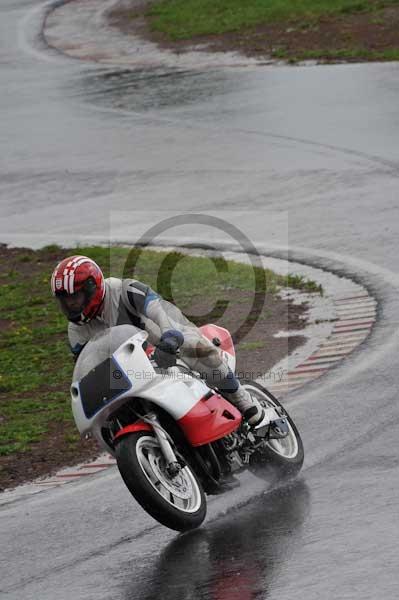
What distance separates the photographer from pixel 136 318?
27.4 feet

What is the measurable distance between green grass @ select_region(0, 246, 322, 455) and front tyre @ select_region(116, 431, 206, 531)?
2.87 m

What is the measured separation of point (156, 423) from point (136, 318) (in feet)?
2.86

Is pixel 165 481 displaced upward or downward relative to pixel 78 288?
downward

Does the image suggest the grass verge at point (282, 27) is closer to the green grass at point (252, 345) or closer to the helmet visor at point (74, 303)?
the green grass at point (252, 345)

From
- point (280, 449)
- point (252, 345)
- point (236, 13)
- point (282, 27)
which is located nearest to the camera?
point (280, 449)

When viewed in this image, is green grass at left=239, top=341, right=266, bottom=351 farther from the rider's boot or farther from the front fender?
the front fender

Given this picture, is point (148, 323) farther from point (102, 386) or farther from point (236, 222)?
point (236, 222)

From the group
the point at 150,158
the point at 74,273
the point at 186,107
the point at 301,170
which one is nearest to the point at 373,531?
the point at 74,273

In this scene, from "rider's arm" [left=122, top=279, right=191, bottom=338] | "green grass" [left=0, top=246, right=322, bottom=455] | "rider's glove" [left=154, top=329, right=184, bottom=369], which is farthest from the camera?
"green grass" [left=0, top=246, right=322, bottom=455]

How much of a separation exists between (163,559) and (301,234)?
937 centimetres

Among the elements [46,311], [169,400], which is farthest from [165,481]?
[46,311]

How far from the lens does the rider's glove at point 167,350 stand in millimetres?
7812

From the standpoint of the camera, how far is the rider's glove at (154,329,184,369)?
7.81m

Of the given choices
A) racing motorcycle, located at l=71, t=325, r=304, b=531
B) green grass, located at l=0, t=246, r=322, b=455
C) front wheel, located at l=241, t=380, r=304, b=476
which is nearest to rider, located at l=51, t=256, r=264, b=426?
racing motorcycle, located at l=71, t=325, r=304, b=531
